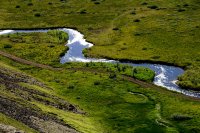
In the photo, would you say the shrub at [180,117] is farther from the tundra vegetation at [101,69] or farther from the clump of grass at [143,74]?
the clump of grass at [143,74]

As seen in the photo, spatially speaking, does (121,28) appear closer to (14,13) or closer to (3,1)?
(14,13)

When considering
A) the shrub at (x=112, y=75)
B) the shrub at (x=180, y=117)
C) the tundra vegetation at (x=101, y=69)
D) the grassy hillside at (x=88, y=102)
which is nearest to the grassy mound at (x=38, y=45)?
the tundra vegetation at (x=101, y=69)

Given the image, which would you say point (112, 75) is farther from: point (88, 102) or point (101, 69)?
point (88, 102)

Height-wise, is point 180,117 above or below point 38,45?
below

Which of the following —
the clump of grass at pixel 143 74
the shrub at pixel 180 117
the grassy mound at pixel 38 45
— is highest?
the grassy mound at pixel 38 45

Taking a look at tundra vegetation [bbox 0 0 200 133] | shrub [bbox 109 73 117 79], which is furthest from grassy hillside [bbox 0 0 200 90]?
shrub [bbox 109 73 117 79]

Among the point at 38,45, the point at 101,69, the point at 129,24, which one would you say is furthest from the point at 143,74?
the point at 129,24
